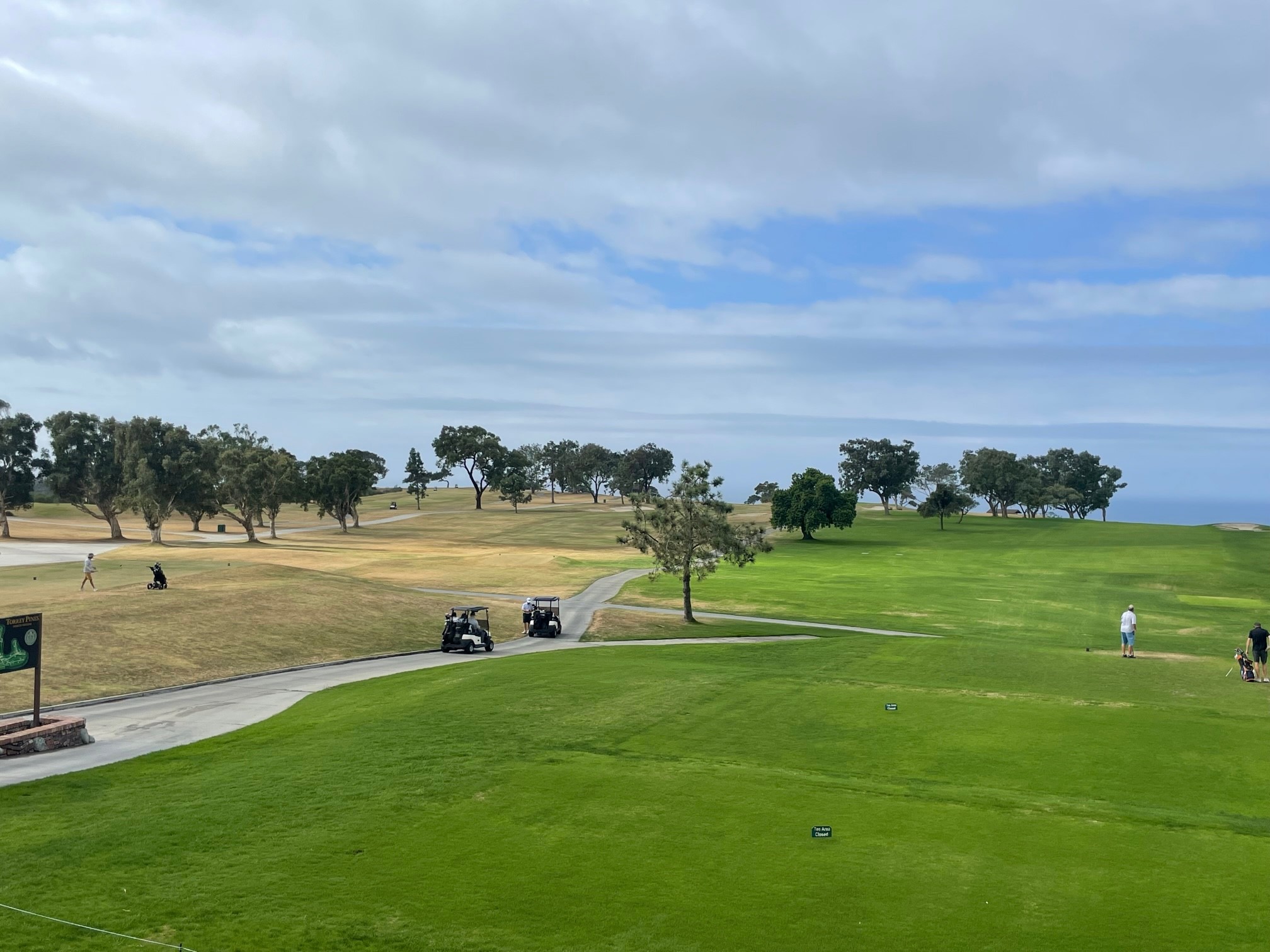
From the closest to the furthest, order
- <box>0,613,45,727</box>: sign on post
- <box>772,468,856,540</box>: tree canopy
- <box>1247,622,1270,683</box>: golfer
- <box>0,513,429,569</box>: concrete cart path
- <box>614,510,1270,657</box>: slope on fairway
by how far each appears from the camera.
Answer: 1. <box>0,613,45,727</box>: sign on post
2. <box>1247,622,1270,683</box>: golfer
3. <box>614,510,1270,657</box>: slope on fairway
4. <box>0,513,429,569</box>: concrete cart path
5. <box>772,468,856,540</box>: tree canopy

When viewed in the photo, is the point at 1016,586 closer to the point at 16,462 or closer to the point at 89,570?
the point at 89,570

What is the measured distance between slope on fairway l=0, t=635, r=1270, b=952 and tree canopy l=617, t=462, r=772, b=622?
89.2 ft

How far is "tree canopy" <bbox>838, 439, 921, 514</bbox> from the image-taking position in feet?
548

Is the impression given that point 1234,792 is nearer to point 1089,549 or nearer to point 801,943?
point 801,943

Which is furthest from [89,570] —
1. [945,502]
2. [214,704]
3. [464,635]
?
[945,502]

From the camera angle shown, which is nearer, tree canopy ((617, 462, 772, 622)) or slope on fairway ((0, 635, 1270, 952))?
slope on fairway ((0, 635, 1270, 952))

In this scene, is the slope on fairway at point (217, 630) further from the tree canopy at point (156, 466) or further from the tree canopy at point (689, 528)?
the tree canopy at point (156, 466)

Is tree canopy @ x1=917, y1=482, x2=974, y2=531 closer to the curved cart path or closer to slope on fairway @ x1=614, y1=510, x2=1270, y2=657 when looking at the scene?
slope on fairway @ x1=614, y1=510, x2=1270, y2=657

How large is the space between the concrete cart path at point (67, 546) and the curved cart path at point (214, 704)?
148 ft

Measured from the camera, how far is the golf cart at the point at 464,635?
43188mm

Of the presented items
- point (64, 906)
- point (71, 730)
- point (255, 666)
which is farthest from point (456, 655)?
point (64, 906)

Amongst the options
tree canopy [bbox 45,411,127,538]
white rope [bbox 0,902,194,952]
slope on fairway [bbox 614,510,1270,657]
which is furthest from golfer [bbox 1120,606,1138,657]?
tree canopy [bbox 45,411,127,538]

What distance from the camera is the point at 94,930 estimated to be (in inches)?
439

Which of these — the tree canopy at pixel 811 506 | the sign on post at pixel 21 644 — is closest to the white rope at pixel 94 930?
the sign on post at pixel 21 644
